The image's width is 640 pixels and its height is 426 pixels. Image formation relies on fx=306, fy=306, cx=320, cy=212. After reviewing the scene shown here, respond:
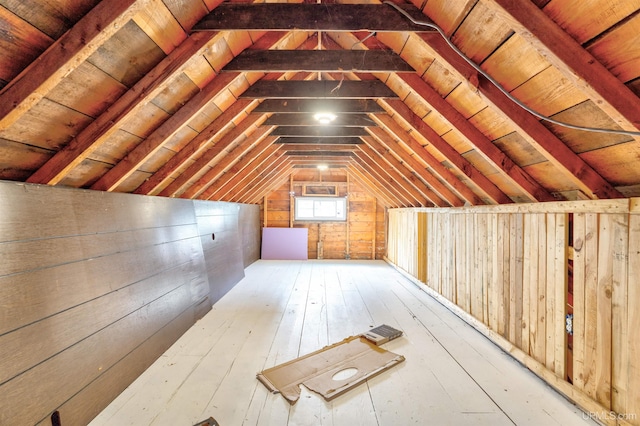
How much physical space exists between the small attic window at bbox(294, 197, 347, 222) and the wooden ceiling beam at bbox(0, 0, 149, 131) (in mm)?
6269

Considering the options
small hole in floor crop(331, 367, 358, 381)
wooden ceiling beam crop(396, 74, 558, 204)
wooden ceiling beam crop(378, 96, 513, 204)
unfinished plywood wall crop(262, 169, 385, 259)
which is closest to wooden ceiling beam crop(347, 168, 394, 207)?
unfinished plywood wall crop(262, 169, 385, 259)

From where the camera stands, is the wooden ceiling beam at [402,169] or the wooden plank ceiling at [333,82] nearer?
the wooden plank ceiling at [333,82]

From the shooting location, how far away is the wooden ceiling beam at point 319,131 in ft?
11.9

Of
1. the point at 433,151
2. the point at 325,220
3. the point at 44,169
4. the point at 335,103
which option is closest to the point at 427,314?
the point at 433,151

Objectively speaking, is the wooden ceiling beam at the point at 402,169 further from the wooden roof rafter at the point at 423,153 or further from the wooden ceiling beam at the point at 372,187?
the wooden ceiling beam at the point at 372,187

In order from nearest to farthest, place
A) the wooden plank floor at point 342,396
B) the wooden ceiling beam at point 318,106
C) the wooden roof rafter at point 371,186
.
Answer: the wooden plank floor at point 342,396 → the wooden ceiling beam at point 318,106 → the wooden roof rafter at point 371,186

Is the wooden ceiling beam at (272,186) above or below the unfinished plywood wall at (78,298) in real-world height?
above

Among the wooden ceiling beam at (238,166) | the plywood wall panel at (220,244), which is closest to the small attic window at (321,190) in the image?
the plywood wall panel at (220,244)

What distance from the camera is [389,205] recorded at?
674 cm

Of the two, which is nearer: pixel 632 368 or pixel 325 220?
pixel 632 368

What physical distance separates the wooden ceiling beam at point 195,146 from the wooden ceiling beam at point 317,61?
1.92 feet

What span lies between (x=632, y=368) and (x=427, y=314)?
1.98m

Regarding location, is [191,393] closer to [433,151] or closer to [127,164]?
[127,164]

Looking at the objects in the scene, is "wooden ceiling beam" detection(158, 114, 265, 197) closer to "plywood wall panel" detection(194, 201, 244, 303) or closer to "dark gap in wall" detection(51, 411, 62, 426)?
"plywood wall panel" detection(194, 201, 244, 303)
